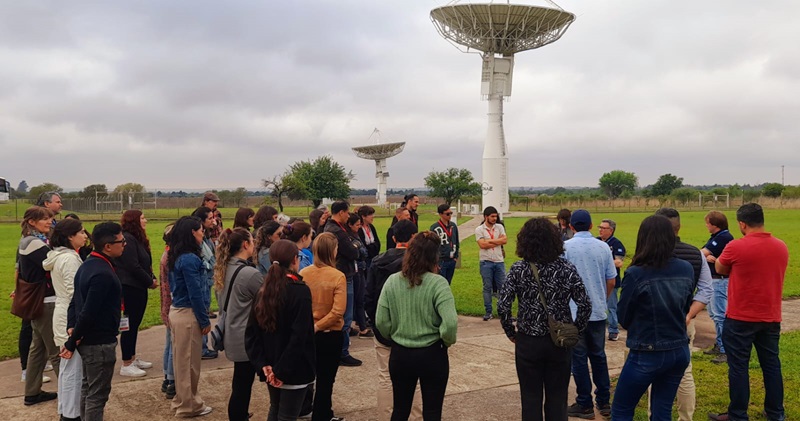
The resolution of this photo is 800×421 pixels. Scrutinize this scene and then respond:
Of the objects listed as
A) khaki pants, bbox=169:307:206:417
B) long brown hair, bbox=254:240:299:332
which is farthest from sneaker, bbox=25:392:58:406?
long brown hair, bbox=254:240:299:332

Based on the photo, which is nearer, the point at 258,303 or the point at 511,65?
the point at 258,303

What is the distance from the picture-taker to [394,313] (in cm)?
438

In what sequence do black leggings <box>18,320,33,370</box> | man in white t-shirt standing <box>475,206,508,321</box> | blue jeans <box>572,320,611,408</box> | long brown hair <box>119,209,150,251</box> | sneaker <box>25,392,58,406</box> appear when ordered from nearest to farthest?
1. blue jeans <box>572,320,611,408</box>
2. sneaker <box>25,392,58,406</box>
3. black leggings <box>18,320,33,370</box>
4. long brown hair <box>119,209,150,251</box>
5. man in white t-shirt standing <box>475,206,508,321</box>

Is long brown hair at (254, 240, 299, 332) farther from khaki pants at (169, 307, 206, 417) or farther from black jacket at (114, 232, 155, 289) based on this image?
black jacket at (114, 232, 155, 289)

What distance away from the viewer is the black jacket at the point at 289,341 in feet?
13.8

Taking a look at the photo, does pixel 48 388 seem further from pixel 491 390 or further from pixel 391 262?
pixel 491 390

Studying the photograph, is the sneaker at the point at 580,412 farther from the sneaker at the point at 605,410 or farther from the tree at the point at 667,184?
the tree at the point at 667,184

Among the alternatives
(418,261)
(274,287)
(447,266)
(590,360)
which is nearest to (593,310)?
(590,360)

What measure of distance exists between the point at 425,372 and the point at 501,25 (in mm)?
38278

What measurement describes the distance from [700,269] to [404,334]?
2561 mm

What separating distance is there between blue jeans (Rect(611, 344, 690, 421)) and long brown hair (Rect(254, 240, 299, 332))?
2457 millimetres

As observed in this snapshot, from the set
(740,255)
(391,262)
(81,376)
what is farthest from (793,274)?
(81,376)

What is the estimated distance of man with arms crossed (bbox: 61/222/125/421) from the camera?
4.70m

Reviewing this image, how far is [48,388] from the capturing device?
639cm
